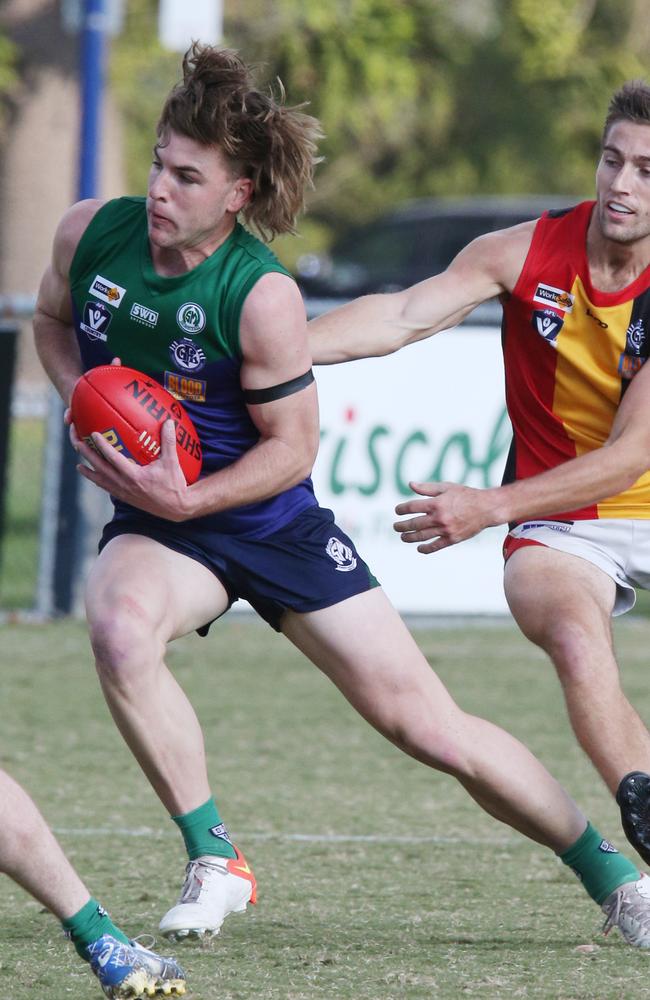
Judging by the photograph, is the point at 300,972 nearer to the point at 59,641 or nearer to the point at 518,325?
the point at 518,325

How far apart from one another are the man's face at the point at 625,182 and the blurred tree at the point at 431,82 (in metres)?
9.07

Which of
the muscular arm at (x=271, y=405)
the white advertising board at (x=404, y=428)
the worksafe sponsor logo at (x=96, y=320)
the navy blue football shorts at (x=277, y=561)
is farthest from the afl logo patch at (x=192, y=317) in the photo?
the white advertising board at (x=404, y=428)

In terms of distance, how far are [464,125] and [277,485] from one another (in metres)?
30.9

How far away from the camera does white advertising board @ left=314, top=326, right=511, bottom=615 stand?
10.2 meters

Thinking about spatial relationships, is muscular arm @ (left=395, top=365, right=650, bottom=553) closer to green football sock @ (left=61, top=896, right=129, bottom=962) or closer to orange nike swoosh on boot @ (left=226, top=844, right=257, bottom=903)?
Answer: orange nike swoosh on boot @ (left=226, top=844, right=257, bottom=903)

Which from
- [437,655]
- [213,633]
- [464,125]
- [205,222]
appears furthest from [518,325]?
[464,125]

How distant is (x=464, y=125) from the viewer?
3450cm

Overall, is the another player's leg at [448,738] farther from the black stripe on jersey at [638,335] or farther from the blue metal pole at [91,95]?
the blue metal pole at [91,95]

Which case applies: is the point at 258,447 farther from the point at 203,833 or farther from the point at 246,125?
the point at 203,833

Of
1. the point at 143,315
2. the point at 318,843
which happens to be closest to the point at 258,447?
the point at 143,315

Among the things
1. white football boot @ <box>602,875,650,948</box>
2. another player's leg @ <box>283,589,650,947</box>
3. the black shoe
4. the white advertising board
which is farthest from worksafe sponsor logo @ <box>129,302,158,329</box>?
the white advertising board

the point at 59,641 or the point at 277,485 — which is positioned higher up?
the point at 277,485

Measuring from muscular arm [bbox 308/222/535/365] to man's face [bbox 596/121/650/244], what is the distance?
1.11ft

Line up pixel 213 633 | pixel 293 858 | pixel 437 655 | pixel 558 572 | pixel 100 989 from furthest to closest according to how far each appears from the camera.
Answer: pixel 213 633, pixel 437 655, pixel 293 858, pixel 558 572, pixel 100 989
